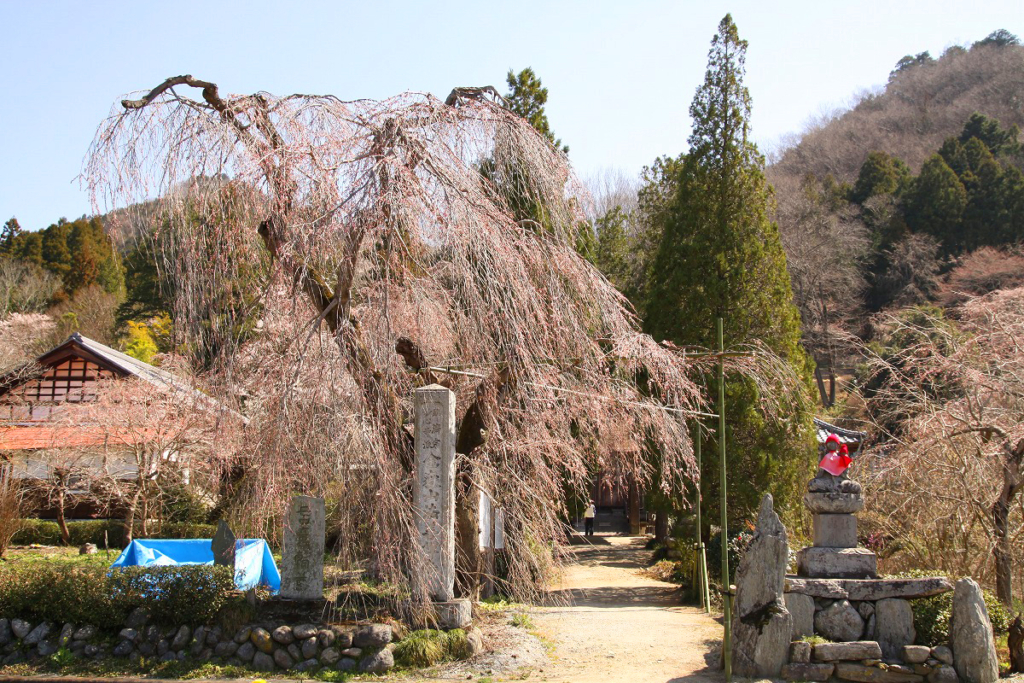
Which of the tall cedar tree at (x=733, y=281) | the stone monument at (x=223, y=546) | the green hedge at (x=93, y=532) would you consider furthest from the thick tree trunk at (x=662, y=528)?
the stone monument at (x=223, y=546)

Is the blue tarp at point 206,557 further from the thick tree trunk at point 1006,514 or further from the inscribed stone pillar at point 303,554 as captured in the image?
the thick tree trunk at point 1006,514

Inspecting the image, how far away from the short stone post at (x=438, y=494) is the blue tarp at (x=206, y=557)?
2092 millimetres

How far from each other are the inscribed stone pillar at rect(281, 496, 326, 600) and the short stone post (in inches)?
46.1

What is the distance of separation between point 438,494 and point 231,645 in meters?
2.60

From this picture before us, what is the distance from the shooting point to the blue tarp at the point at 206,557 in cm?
965

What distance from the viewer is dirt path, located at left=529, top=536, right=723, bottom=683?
803 cm

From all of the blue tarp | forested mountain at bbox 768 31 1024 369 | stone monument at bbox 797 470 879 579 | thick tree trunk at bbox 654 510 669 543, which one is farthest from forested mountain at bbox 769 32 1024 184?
the blue tarp

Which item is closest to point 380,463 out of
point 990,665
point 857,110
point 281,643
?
point 281,643

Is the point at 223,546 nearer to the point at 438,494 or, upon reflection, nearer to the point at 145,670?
the point at 145,670

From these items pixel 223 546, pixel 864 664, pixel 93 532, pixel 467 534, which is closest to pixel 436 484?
pixel 467 534

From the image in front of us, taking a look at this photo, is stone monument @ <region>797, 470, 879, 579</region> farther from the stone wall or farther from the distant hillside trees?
the distant hillside trees

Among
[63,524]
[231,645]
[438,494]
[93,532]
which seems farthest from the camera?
[93,532]

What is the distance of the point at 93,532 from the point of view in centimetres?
1878

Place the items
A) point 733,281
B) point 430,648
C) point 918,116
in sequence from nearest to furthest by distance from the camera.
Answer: point 430,648, point 733,281, point 918,116
